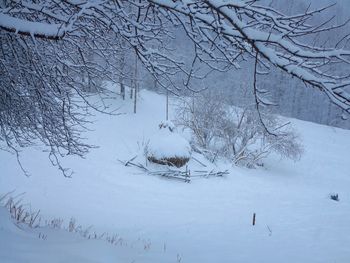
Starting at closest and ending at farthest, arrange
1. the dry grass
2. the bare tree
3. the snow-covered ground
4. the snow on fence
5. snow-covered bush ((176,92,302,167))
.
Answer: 1. the bare tree
2. the snow-covered ground
3. the snow on fence
4. the dry grass
5. snow-covered bush ((176,92,302,167))

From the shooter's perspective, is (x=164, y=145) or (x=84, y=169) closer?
(x=84, y=169)

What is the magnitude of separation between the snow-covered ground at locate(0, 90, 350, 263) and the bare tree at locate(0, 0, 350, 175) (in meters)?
1.63

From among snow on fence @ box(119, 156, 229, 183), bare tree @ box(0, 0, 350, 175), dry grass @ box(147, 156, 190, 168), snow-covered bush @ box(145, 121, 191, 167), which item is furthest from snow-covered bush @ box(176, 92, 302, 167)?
bare tree @ box(0, 0, 350, 175)

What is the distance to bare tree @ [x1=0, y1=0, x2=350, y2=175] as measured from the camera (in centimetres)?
273

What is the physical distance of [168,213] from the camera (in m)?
13.1

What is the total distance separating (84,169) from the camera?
17344 millimetres

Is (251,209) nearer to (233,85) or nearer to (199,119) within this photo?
(199,119)

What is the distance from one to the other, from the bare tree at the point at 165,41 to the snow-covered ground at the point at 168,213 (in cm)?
163

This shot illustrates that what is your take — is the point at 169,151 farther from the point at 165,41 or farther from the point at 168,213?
the point at 165,41

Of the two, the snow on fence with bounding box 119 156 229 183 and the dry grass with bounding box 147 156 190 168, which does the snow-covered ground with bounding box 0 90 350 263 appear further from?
the dry grass with bounding box 147 156 190 168

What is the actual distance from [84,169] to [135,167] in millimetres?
3024

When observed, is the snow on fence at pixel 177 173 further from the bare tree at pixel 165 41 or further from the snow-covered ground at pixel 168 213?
the bare tree at pixel 165 41

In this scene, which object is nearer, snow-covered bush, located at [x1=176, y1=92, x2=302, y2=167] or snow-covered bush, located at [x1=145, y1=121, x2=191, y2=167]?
snow-covered bush, located at [x1=145, y1=121, x2=191, y2=167]

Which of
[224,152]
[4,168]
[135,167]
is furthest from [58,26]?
[224,152]
